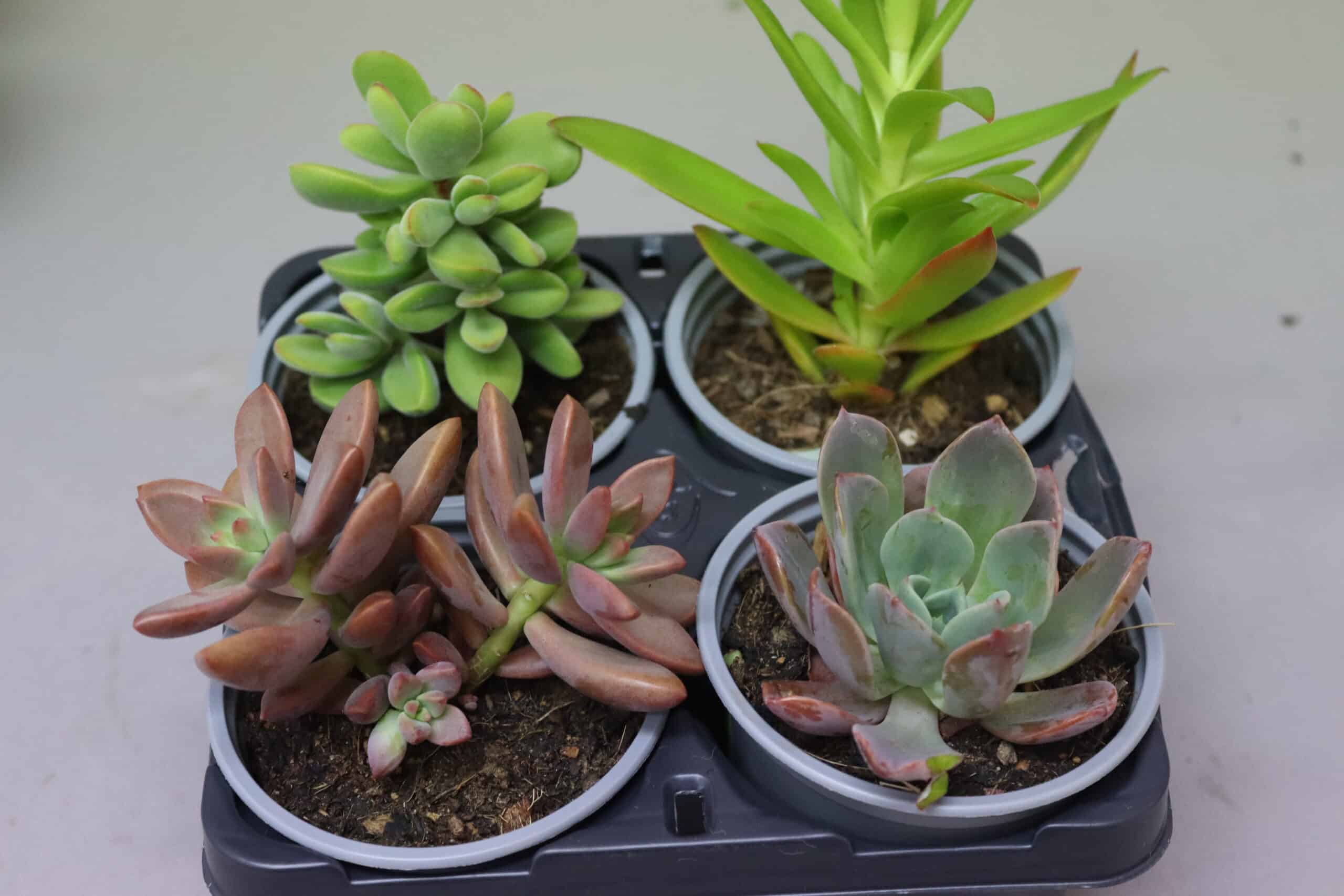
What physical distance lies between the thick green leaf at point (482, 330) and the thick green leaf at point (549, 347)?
0.05 metres

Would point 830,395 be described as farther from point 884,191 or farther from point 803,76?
point 803,76

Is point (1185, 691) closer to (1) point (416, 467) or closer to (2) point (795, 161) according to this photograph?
(2) point (795, 161)

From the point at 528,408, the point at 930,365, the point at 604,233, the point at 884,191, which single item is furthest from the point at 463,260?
the point at 604,233

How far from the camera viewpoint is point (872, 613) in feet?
2.74

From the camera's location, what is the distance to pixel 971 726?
922mm

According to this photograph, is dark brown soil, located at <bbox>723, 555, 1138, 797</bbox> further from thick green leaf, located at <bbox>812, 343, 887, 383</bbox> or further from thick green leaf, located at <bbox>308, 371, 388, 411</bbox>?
thick green leaf, located at <bbox>308, 371, 388, 411</bbox>

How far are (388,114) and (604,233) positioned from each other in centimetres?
66

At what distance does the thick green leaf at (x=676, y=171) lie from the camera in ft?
3.49

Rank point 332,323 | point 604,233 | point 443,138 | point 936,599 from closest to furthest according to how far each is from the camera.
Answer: point 936,599, point 443,138, point 332,323, point 604,233

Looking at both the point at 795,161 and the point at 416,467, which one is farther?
the point at 795,161

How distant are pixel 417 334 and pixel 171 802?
484mm

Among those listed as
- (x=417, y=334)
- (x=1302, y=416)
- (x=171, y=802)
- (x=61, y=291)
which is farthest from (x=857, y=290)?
(x=61, y=291)

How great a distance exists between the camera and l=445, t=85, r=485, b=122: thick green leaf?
1.02m

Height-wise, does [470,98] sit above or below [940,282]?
above
